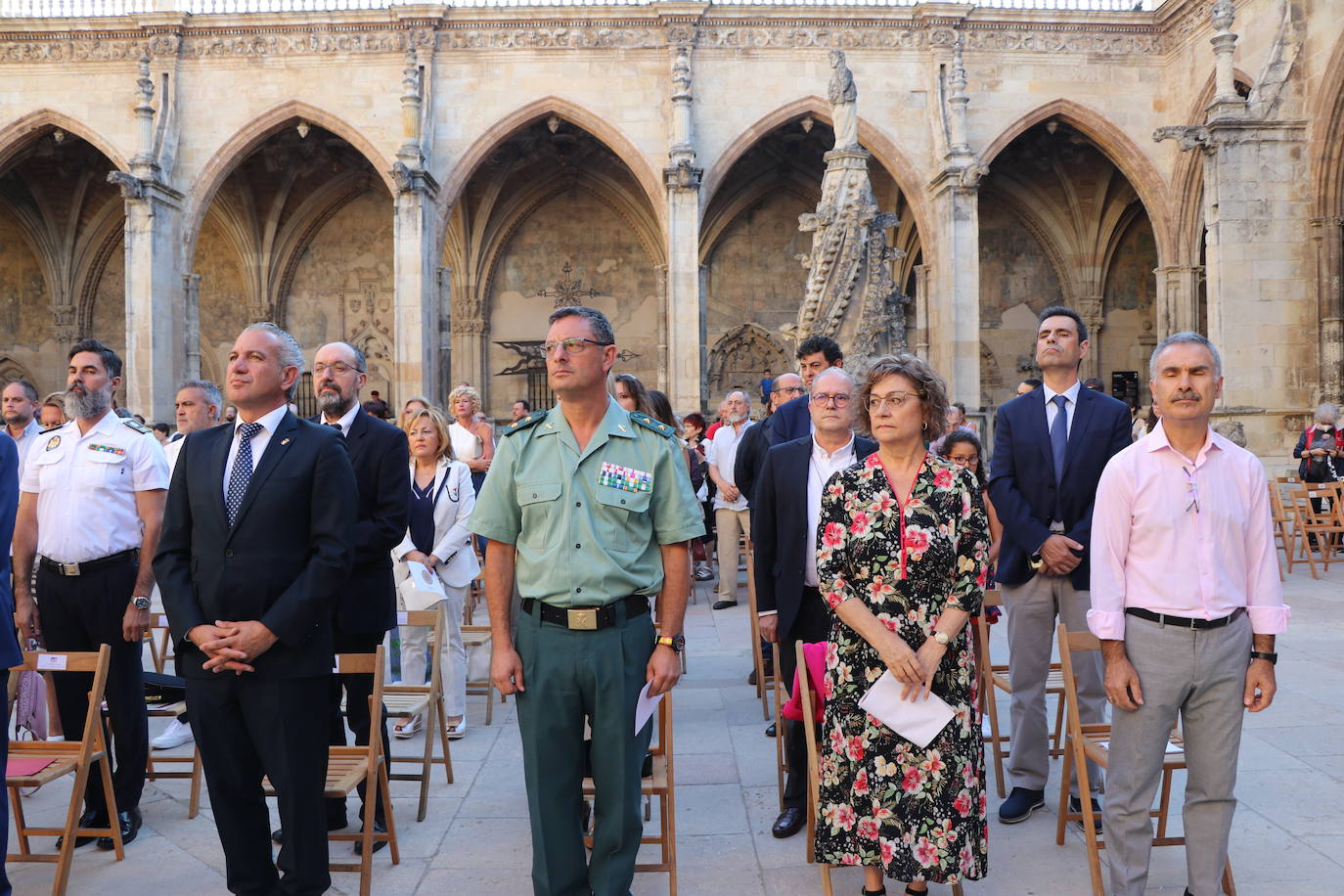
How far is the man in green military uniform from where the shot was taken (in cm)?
298

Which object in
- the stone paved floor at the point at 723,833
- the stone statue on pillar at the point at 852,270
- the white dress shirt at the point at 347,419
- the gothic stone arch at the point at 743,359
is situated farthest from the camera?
the gothic stone arch at the point at 743,359

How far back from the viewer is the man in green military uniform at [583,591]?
117 inches

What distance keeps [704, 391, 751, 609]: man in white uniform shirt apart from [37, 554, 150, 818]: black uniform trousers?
18.3ft

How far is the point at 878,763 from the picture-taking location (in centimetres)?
312

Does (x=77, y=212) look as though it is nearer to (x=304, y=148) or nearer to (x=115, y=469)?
(x=304, y=148)

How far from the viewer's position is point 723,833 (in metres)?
4.10

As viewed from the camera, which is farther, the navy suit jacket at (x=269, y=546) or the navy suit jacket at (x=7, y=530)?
the navy suit jacket at (x=7, y=530)

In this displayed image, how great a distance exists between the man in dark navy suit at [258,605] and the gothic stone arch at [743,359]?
20.6m

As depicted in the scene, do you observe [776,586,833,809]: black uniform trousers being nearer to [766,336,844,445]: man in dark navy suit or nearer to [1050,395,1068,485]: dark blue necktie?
[1050,395,1068,485]: dark blue necktie

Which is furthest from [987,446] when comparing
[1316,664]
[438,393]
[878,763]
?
[878,763]

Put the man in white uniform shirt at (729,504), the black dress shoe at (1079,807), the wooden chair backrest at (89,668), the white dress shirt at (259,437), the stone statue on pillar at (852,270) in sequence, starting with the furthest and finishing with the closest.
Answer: the man in white uniform shirt at (729,504)
the stone statue on pillar at (852,270)
the black dress shoe at (1079,807)
the wooden chair backrest at (89,668)
the white dress shirt at (259,437)

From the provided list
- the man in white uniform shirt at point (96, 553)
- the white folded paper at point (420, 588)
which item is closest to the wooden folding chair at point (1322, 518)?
the white folded paper at point (420, 588)

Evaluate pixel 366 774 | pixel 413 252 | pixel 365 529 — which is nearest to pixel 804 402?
pixel 365 529

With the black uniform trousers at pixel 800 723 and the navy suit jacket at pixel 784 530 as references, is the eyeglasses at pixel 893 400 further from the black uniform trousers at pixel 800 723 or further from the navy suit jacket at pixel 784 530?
the black uniform trousers at pixel 800 723
